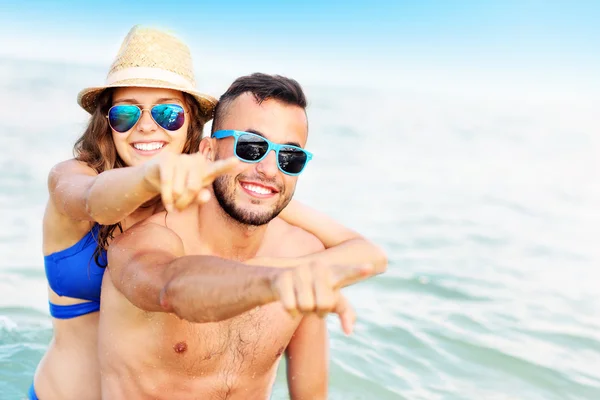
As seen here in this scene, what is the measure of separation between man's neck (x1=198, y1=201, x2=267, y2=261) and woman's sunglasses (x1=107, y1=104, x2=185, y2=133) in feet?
1.62

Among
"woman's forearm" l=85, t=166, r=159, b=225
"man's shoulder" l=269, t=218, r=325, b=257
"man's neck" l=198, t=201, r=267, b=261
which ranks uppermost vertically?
"woman's forearm" l=85, t=166, r=159, b=225

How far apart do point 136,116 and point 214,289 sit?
61.6 inches

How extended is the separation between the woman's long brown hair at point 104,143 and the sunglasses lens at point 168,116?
12 centimetres

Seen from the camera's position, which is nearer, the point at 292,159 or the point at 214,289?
the point at 214,289

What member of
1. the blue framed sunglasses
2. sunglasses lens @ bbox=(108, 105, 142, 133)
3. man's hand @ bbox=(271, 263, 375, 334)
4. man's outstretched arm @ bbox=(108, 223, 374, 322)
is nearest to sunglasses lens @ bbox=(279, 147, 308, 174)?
the blue framed sunglasses

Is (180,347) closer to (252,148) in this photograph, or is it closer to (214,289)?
(252,148)

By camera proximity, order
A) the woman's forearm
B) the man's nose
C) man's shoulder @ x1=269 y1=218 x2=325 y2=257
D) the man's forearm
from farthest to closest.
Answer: man's shoulder @ x1=269 y1=218 x2=325 y2=257 → the man's nose → the woman's forearm → the man's forearm

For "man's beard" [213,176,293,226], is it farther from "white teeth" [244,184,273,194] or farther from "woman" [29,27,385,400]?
"woman" [29,27,385,400]

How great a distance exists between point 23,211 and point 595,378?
656 centimetres

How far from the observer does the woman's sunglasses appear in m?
3.25

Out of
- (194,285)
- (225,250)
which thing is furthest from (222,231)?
(194,285)

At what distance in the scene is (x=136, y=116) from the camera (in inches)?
128

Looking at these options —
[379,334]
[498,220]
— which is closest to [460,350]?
[379,334]

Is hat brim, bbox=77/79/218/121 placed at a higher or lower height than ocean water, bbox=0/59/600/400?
higher
